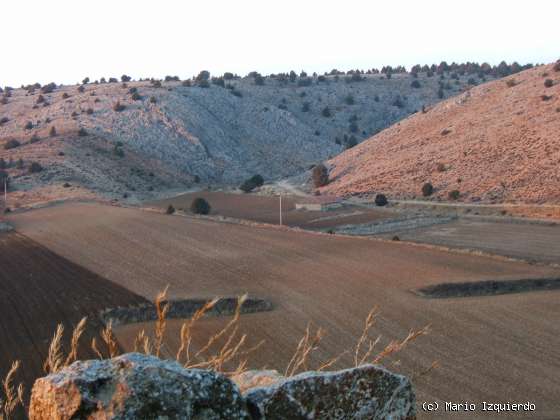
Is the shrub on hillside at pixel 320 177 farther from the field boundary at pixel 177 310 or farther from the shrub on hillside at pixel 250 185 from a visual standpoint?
the field boundary at pixel 177 310

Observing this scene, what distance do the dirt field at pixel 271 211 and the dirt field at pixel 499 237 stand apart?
825 cm

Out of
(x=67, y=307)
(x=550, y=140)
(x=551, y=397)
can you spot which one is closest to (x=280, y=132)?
(x=550, y=140)

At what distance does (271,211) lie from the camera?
72375 mm

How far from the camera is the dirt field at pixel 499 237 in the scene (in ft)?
144

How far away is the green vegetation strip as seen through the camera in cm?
3131

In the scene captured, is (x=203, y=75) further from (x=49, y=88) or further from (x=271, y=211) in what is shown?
(x=271, y=211)

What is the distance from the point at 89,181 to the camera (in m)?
87.4

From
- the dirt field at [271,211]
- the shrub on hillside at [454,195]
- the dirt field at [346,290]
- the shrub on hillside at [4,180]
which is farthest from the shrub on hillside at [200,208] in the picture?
the shrub on hillside at [4,180]

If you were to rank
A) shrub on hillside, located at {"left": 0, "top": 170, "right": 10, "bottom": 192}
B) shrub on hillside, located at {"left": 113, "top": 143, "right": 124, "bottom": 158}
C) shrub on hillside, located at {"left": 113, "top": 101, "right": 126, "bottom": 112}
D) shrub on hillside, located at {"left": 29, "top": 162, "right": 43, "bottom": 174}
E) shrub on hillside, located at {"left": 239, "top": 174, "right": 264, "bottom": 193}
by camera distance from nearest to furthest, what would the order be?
shrub on hillside, located at {"left": 0, "top": 170, "right": 10, "bottom": 192}, shrub on hillside, located at {"left": 29, "top": 162, "right": 43, "bottom": 174}, shrub on hillside, located at {"left": 239, "top": 174, "right": 264, "bottom": 193}, shrub on hillside, located at {"left": 113, "top": 143, "right": 124, "bottom": 158}, shrub on hillside, located at {"left": 113, "top": 101, "right": 126, "bottom": 112}

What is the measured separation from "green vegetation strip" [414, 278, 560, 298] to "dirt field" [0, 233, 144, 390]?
1371 cm

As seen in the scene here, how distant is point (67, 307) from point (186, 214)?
35.0 metres

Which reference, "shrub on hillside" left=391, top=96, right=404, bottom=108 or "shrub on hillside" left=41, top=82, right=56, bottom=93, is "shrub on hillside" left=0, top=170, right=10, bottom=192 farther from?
Answer: "shrub on hillside" left=391, top=96, right=404, bottom=108

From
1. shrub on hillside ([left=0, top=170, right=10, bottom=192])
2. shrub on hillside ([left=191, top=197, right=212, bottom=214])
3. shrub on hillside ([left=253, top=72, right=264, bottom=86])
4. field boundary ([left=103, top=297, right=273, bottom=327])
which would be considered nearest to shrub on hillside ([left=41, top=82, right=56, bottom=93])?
shrub on hillside ([left=253, top=72, right=264, bottom=86])

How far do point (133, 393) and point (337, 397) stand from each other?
5.37 ft
